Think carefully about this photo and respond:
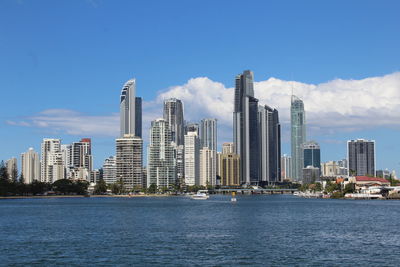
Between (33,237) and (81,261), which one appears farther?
(33,237)

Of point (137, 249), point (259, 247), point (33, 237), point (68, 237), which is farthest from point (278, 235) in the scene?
point (33, 237)

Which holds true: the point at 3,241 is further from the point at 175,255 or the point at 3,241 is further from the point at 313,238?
the point at 313,238

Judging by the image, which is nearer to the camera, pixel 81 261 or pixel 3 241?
pixel 81 261

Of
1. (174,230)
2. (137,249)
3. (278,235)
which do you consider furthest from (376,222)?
(137,249)

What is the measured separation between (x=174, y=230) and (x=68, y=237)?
17.5 meters

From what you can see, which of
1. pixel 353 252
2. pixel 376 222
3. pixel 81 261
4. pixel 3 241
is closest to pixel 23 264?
pixel 81 261

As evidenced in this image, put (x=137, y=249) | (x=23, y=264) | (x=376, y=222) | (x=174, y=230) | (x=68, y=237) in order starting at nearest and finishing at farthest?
1. (x=23, y=264)
2. (x=137, y=249)
3. (x=68, y=237)
4. (x=174, y=230)
5. (x=376, y=222)

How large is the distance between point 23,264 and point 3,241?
70.6 feet

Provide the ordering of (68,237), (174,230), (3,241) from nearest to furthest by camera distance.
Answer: (3,241), (68,237), (174,230)

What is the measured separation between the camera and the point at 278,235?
82.4 meters

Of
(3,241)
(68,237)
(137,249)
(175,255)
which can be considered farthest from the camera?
(68,237)

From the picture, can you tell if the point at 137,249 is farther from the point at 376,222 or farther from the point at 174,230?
the point at 376,222

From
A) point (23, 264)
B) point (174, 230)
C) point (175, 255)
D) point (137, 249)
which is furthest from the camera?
point (174, 230)

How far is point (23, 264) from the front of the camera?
2232 inches
